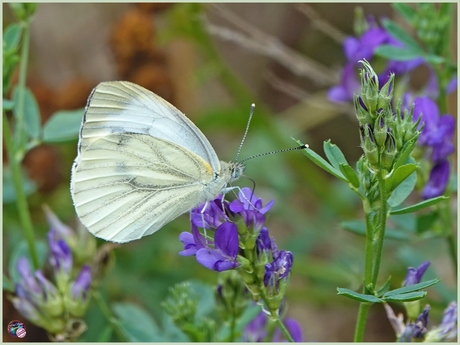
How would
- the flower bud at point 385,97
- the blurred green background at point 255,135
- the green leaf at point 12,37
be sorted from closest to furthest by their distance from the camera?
the flower bud at point 385,97 → the green leaf at point 12,37 → the blurred green background at point 255,135

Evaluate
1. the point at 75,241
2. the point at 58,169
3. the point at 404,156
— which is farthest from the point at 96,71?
the point at 404,156

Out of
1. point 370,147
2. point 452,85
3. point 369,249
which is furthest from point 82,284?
point 452,85

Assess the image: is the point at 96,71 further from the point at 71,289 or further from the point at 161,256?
the point at 71,289

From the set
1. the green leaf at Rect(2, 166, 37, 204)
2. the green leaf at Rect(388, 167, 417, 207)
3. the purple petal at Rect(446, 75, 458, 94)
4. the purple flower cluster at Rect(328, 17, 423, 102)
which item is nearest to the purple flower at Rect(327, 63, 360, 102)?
the purple flower cluster at Rect(328, 17, 423, 102)

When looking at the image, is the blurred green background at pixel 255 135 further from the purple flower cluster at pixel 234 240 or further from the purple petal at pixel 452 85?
the purple flower cluster at pixel 234 240

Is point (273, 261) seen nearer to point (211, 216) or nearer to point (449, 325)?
point (211, 216)

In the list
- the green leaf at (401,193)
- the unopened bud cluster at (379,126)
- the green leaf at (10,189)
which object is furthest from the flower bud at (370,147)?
the green leaf at (10,189)
